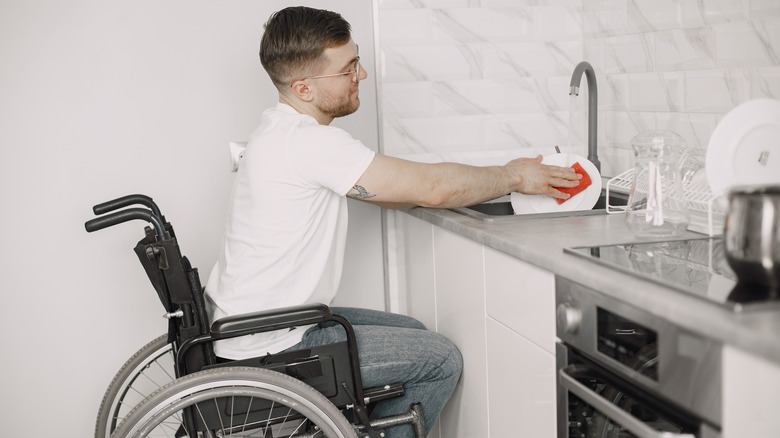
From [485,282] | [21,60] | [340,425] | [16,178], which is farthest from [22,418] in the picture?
[485,282]

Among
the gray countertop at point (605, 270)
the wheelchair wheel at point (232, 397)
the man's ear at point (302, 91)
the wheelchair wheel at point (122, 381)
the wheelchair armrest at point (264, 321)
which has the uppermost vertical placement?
the man's ear at point (302, 91)

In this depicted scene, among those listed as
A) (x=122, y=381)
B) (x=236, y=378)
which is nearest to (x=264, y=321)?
(x=236, y=378)

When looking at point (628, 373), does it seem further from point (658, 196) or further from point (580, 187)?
point (580, 187)

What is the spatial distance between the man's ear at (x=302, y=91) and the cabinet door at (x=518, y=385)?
0.72 m

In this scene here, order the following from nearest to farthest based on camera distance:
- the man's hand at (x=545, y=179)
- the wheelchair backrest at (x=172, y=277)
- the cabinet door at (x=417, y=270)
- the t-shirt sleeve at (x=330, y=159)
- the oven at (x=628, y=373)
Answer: the oven at (x=628, y=373)
the wheelchair backrest at (x=172, y=277)
the t-shirt sleeve at (x=330, y=159)
the man's hand at (x=545, y=179)
the cabinet door at (x=417, y=270)

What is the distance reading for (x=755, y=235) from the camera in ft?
3.23

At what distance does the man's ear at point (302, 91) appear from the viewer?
199 centimetres

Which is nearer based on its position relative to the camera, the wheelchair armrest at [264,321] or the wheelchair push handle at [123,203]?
the wheelchair armrest at [264,321]

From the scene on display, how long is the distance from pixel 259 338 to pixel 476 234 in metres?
0.55

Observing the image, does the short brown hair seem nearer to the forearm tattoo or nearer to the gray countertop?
the forearm tattoo

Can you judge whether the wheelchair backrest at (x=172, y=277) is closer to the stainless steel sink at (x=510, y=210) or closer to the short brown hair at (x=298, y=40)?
the short brown hair at (x=298, y=40)

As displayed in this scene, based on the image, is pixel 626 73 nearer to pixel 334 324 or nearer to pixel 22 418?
pixel 334 324

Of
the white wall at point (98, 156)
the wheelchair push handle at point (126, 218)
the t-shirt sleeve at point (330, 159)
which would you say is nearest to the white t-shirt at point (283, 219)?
the t-shirt sleeve at point (330, 159)

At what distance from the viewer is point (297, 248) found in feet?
6.15
